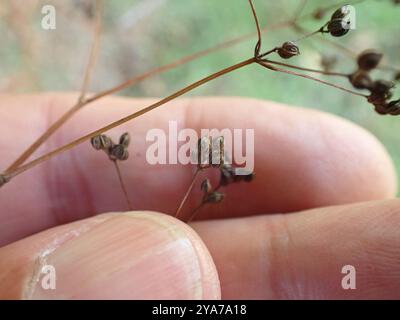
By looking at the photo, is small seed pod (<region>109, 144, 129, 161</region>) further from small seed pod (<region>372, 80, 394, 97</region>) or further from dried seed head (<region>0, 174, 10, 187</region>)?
small seed pod (<region>372, 80, 394, 97</region>)

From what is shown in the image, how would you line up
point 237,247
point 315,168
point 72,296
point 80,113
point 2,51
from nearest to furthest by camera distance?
point 72,296
point 237,247
point 315,168
point 80,113
point 2,51

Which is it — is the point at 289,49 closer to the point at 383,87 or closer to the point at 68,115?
the point at 383,87

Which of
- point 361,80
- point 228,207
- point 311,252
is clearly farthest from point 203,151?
point 228,207

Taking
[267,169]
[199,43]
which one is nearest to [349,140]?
[267,169]

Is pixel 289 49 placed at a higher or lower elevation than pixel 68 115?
higher

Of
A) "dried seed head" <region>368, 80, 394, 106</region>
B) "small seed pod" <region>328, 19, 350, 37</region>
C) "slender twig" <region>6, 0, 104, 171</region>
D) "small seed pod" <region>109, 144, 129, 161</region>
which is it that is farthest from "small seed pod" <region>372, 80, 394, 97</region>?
"slender twig" <region>6, 0, 104, 171</region>

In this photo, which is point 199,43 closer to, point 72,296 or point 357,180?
point 357,180
